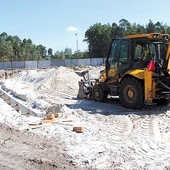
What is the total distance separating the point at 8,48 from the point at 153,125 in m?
88.8

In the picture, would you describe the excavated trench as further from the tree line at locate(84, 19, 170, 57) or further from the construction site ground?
the tree line at locate(84, 19, 170, 57)

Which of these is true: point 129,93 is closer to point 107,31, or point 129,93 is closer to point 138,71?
point 138,71

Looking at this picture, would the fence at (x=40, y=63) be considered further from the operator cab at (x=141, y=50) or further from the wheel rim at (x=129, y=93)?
the wheel rim at (x=129, y=93)

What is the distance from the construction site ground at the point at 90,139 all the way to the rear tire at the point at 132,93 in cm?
25

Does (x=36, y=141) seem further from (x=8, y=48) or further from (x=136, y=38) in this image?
(x=8, y=48)

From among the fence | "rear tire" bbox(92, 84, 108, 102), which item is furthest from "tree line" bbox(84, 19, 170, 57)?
"rear tire" bbox(92, 84, 108, 102)

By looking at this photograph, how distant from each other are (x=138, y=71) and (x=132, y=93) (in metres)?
0.72

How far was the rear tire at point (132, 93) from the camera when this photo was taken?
11648 millimetres

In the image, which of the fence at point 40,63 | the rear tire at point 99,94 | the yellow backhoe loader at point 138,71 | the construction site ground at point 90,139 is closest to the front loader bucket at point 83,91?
the rear tire at point 99,94

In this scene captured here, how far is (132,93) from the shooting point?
39.1ft

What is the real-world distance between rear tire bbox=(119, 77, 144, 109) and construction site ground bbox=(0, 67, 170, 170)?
25 cm

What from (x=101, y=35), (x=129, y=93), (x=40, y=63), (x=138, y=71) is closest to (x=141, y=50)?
(x=138, y=71)

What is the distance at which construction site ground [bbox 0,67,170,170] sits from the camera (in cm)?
649

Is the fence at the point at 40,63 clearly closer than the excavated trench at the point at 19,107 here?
No
